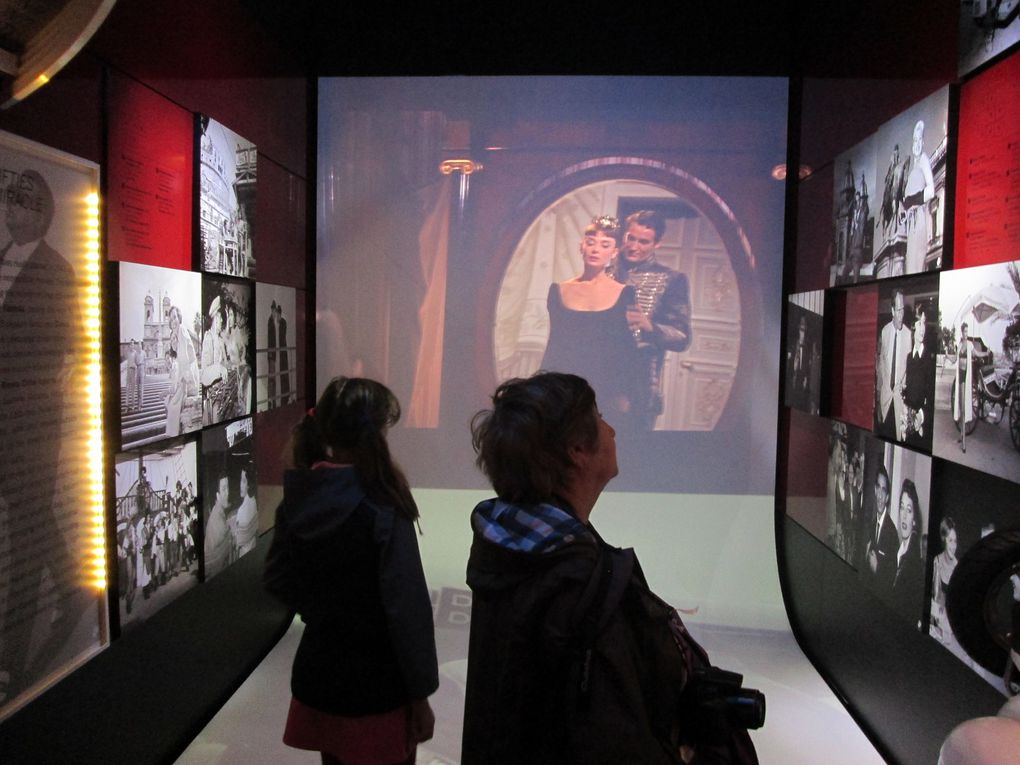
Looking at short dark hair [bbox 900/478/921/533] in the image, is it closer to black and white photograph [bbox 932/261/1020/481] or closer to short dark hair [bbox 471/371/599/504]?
black and white photograph [bbox 932/261/1020/481]

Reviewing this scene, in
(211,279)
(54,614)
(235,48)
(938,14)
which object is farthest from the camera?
(235,48)

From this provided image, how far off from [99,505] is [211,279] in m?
1.07


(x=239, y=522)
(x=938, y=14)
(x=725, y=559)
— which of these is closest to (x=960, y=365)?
(x=938, y=14)

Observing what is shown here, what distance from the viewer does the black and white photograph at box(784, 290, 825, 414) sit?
3906 millimetres

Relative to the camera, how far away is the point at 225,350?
3.32 metres

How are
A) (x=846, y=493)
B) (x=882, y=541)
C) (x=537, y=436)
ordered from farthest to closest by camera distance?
(x=846, y=493), (x=882, y=541), (x=537, y=436)

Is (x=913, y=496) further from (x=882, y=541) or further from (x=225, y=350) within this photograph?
(x=225, y=350)

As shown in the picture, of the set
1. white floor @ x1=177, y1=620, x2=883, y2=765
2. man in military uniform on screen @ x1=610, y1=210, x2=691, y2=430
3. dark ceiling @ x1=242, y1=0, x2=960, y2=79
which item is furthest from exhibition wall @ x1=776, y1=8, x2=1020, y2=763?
man in military uniform on screen @ x1=610, y1=210, x2=691, y2=430

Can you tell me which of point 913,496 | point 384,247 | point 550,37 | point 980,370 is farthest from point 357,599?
point 550,37

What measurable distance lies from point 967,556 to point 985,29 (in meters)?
1.53

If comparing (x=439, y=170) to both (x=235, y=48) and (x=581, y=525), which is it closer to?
(x=235, y=48)

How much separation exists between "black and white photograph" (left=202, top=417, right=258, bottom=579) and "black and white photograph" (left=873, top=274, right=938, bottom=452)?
2.48m

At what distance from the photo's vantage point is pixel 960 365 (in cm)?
247

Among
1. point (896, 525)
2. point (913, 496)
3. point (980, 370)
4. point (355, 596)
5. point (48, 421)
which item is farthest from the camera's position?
point (896, 525)
